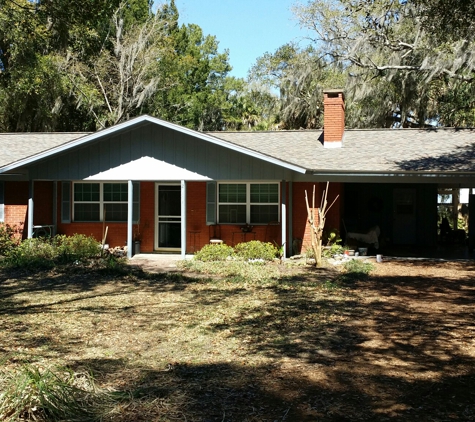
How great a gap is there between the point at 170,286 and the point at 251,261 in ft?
12.0

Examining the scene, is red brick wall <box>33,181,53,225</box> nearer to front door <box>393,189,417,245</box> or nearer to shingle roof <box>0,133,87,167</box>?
shingle roof <box>0,133,87,167</box>

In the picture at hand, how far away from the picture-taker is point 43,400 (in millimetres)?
4516

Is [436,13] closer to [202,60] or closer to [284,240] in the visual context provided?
[284,240]

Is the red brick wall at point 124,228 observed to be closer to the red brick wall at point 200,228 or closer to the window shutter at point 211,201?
the red brick wall at point 200,228

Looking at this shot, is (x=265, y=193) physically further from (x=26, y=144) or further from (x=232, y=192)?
(x=26, y=144)

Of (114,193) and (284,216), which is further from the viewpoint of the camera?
(114,193)

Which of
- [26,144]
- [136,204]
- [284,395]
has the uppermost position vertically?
[26,144]

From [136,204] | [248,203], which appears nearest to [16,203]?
[136,204]

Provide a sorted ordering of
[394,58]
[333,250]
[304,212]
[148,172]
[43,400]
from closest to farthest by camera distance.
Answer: [43,400]
[333,250]
[148,172]
[304,212]
[394,58]

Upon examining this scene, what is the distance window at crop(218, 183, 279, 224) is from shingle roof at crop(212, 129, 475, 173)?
44.4 inches

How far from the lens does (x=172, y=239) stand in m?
17.7

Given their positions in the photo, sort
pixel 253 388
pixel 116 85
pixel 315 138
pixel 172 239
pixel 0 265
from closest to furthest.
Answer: pixel 253 388 → pixel 0 265 → pixel 172 239 → pixel 315 138 → pixel 116 85

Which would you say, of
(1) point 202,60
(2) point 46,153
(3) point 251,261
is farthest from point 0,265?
(1) point 202,60

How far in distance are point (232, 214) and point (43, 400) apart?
1251cm
